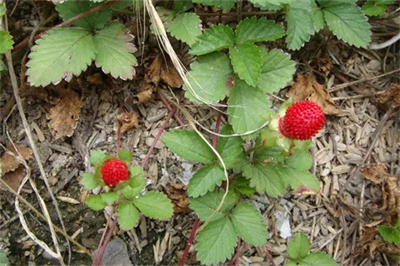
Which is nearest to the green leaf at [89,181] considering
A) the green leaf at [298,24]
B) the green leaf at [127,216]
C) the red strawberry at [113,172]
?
the red strawberry at [113,172]

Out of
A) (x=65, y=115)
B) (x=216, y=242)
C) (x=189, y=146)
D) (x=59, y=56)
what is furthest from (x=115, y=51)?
(x=216, y=242)

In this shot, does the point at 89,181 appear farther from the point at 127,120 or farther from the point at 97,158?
the point at 127,120

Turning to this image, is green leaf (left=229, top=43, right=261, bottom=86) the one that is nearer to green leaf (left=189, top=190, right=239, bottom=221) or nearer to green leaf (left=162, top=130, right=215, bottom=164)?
green leaf (left=162, top=130, right=215, bottom=164)

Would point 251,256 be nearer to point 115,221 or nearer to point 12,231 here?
point 115,221

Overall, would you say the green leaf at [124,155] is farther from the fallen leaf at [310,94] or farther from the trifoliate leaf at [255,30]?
the fallen leaf at [310,94]

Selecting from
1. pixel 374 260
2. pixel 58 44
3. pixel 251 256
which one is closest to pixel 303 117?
pixel 251 256

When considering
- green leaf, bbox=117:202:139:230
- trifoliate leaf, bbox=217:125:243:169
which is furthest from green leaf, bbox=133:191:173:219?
trifoliate leaf, bbox=217:125:243:169

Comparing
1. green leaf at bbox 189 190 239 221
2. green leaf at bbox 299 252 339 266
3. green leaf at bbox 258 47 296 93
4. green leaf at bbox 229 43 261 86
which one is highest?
green leaf at bbox 229 43 261 86
